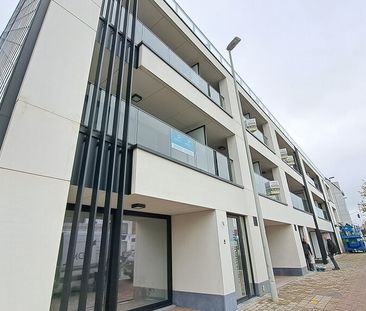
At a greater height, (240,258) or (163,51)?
(163,51)

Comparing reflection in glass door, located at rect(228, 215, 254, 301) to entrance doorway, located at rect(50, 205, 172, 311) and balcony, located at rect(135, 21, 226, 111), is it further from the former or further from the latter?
balcony, located at rect(135, 21, 226, 111)

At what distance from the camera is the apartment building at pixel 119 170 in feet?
10.2

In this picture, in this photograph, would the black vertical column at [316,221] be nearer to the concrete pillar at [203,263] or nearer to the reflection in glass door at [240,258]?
the reflection in glass door at [240,258]

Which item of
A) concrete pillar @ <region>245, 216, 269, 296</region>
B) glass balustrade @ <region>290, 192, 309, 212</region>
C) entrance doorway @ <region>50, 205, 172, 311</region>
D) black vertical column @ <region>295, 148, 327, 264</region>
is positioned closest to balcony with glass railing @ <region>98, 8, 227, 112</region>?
entrance doorway @ <region>50, 205, 172, 311</region>

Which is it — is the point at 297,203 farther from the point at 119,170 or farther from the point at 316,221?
the point at 119,170

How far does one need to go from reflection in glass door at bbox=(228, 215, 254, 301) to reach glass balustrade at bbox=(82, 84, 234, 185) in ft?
6.63

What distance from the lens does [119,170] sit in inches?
184

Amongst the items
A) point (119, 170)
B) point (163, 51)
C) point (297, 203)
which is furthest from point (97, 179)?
point (297, 203)

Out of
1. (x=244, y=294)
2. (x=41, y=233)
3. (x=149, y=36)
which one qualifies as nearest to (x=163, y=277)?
(x=244, y=294)

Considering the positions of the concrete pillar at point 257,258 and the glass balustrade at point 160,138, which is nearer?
the glass balustrade at point 160,138

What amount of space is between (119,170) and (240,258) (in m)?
5.95

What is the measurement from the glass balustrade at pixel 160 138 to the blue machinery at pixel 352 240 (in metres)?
25.7

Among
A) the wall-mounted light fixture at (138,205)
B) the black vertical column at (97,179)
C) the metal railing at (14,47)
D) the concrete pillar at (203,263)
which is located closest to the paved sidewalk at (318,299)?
the concrete pillar at (203,263)

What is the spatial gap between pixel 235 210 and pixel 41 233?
649 cm
